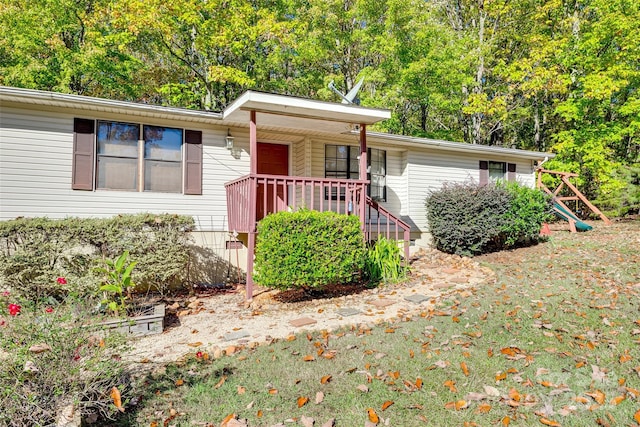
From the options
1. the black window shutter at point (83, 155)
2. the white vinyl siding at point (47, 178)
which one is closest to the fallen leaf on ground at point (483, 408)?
the white vinyl siding at point (47, 178)

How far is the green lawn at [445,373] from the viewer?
2.86 metres

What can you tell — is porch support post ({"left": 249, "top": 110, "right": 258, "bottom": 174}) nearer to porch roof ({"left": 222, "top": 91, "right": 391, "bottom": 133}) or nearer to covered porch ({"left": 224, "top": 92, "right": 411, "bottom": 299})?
covered porch ({"left": 224, "top": 92, "right": 411, "bottom": 299})

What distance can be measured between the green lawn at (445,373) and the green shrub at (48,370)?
42cm

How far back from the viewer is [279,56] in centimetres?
1527

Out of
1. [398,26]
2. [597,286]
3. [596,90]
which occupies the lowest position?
[597,286]

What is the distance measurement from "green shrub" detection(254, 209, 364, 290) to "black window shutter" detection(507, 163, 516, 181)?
26.8 ft

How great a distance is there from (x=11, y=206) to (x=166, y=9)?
9290 millimetres

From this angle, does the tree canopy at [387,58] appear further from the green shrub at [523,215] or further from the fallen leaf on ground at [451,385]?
the fallen leaf on ground at [451,385]

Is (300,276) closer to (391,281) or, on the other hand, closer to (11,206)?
(391,281)

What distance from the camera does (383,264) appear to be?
7336 mm

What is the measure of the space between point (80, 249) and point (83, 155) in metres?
2.01

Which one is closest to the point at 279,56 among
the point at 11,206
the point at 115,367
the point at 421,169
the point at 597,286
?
the point at 421,169

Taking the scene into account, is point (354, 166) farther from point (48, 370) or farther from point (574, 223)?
point (48, 370)

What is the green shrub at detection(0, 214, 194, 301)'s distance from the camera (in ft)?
17.6
